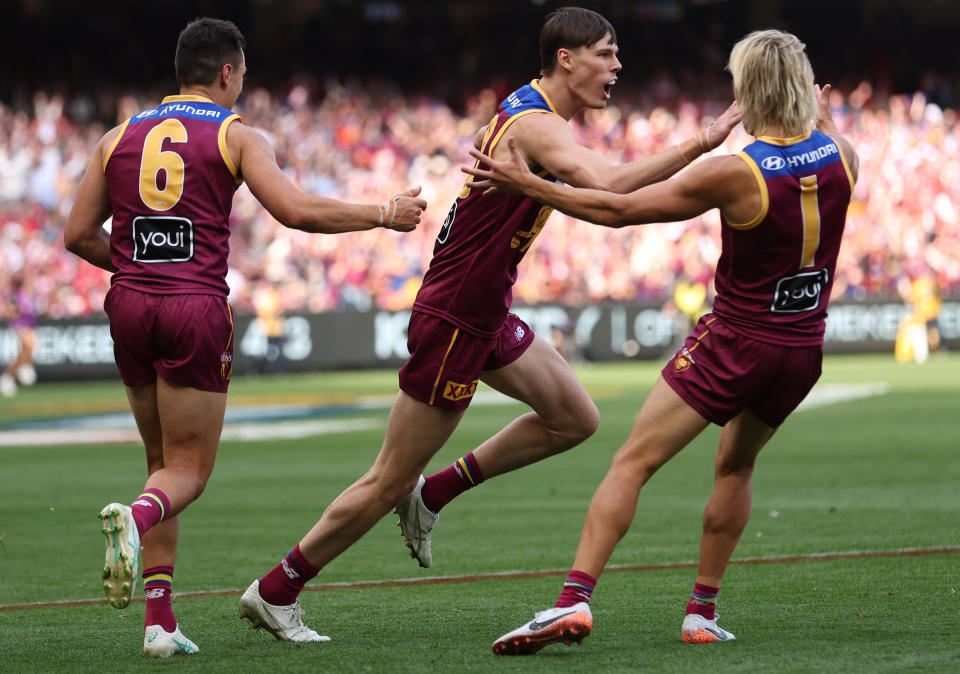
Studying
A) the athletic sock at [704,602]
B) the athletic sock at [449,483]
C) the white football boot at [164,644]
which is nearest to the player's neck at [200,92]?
the athletic sock at [449,483]

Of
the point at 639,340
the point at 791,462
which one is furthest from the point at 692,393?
the point at 639,340

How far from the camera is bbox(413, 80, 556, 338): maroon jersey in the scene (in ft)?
19.4

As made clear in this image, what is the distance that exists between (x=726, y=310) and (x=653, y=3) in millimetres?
36389

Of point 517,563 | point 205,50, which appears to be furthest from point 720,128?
point 517,563

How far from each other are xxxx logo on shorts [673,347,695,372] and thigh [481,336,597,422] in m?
1.04

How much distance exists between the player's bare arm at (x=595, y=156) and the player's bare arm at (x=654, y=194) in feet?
0.39

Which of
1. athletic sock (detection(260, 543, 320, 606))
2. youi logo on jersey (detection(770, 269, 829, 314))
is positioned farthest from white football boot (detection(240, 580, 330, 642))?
youi logo on jersey (detection(770, 269, 829, 314))

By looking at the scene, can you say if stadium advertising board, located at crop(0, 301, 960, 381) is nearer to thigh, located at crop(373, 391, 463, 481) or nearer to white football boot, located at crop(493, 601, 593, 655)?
thigh, located at crop(373, 391, 463, 481)

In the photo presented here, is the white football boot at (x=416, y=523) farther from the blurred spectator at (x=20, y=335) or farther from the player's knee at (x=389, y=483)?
the blurred spectator at (x=20, y=335)

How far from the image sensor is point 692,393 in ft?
17.7

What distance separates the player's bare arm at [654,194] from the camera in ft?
17.0

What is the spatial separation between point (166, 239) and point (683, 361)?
2.08 metres

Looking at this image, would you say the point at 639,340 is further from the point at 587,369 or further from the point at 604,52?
the point at 604,52

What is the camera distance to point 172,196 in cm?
564
